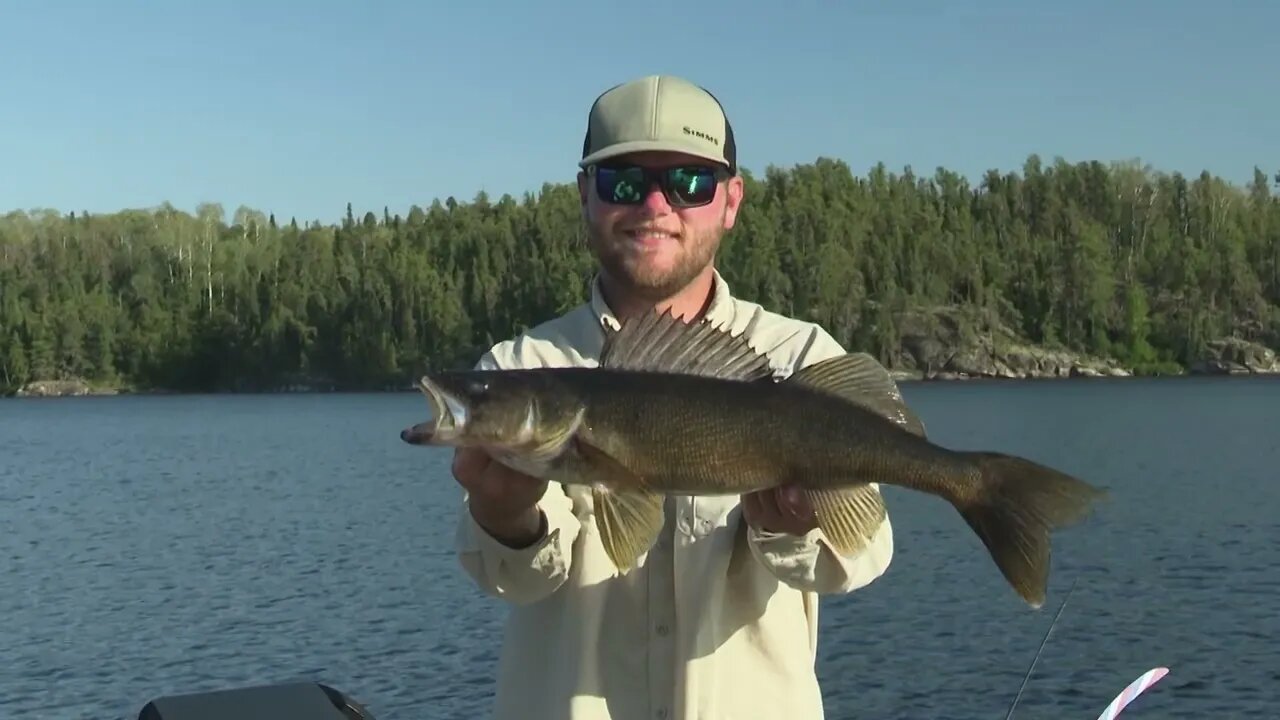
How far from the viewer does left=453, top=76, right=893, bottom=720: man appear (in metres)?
3.77

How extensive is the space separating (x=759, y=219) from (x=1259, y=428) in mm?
60091

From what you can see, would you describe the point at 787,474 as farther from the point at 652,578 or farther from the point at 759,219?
the point at 759,219

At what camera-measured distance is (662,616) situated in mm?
3885

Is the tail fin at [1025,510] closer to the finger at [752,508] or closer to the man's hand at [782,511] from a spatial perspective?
the man's hand at [782,511]

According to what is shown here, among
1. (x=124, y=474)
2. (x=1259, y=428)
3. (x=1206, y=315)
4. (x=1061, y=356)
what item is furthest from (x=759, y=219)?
(x=124, y=474)

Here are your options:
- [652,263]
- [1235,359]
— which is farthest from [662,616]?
[1235,359]

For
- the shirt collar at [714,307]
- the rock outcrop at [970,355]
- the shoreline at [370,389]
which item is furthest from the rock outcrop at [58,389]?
the shirt collar at [714,307]

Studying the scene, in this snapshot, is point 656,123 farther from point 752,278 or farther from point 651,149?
point 752,278

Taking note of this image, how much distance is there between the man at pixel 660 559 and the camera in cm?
377

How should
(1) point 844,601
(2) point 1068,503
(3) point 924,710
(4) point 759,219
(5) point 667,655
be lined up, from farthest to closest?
(4) point 759,219 → (1) point 844,601 → (3) point 924,710 → (5) point 667,655 → (2) point 1068,503

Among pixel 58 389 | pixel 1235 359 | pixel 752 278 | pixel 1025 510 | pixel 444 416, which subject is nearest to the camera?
Answer: pixel 444 416

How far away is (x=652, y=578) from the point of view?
3.92 metres

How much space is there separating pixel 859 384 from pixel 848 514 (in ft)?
1.15

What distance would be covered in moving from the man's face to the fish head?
27.2 inches
